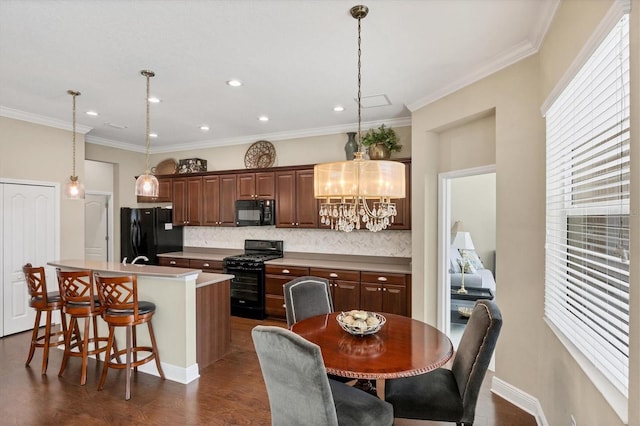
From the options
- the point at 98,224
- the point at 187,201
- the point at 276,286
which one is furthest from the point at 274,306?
the point at 98,224

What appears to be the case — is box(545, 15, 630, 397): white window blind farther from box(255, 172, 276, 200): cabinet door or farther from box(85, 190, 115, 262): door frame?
box(85, 190, 115, 262): door frame

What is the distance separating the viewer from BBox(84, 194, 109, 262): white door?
20.5ft

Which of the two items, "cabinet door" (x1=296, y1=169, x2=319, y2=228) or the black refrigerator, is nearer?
"cabinet door" (x1=296, y1=169, x2=319, y2=228)

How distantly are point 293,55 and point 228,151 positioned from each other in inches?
140

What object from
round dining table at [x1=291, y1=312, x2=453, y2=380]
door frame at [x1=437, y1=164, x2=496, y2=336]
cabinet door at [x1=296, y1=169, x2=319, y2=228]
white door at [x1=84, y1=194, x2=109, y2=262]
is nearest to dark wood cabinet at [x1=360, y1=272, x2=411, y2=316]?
door frame at [x1=437, y1=164, x2=496, y2=336]

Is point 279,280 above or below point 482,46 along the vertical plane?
below

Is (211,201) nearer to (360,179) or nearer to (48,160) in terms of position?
(48,160)

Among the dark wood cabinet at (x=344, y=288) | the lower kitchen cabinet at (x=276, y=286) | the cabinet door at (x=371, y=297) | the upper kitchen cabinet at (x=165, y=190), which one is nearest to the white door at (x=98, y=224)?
the upper kitchen cabinet at (x=165, y=190)

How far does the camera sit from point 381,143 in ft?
15.1

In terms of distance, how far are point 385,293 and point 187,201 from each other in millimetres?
3842

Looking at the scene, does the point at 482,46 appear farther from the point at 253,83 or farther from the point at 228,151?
the point at 228,151

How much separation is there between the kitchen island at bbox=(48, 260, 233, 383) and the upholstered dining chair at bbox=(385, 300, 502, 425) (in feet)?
6.57

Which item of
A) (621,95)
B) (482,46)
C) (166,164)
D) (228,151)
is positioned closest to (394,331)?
(621,95)

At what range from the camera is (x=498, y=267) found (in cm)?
294
